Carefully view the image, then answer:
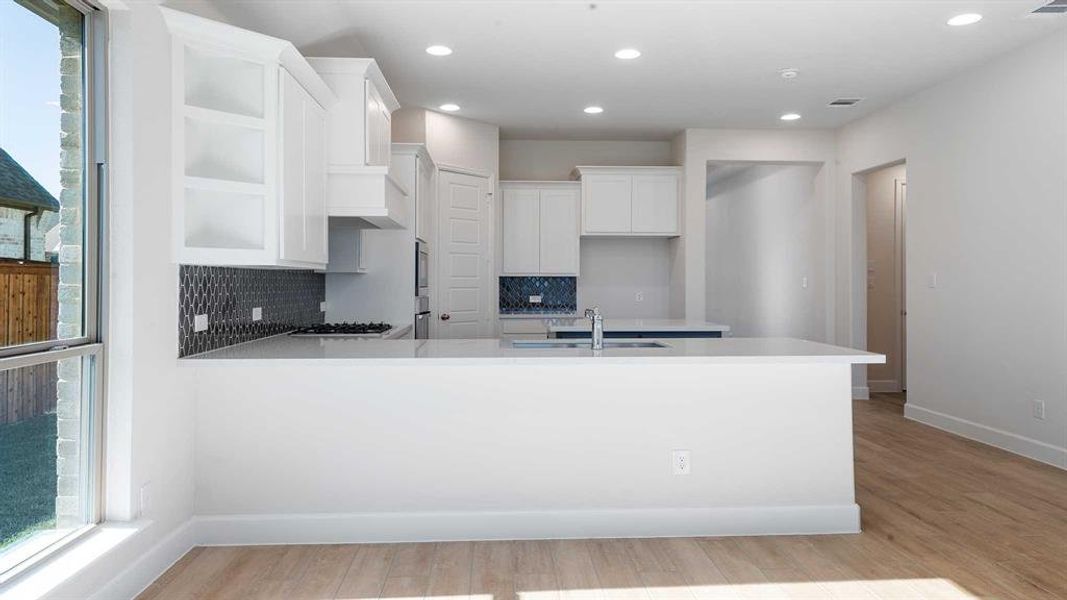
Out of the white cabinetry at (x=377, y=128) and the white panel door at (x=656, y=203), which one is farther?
the white panel door at (x=656, y=203)

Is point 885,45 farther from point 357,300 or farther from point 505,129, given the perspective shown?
point 357,300

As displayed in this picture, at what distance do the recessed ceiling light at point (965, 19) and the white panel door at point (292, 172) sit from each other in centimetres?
362

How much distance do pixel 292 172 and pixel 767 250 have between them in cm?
622

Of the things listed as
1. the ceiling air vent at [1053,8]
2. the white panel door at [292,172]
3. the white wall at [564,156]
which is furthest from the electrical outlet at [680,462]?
the white wall at [564,156]

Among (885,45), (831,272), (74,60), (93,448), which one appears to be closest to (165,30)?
(74,60)

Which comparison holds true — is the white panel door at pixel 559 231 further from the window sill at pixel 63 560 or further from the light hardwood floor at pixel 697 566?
the window sill at pixel 63 560

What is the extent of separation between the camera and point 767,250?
7.97 m

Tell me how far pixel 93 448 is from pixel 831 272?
20.6ft

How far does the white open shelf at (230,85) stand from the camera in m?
2.82

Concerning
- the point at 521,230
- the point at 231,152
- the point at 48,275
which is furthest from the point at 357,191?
Answer: the point at 521,230

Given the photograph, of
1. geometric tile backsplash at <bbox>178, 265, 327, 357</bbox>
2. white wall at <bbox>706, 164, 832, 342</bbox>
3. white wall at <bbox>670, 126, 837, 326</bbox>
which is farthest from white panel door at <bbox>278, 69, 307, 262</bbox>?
white wall at <bbox>706, 164, 832, 342</bbox>

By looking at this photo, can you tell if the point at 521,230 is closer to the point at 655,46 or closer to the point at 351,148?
the point at 655,46

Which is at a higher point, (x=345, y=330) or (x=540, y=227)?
(x=540, y=227)

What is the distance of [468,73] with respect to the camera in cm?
495
